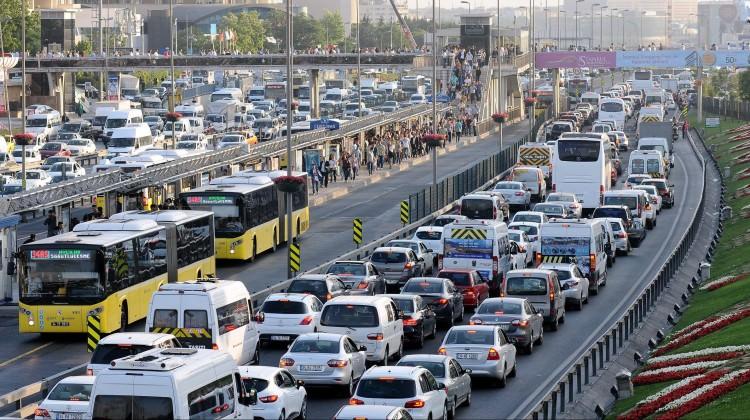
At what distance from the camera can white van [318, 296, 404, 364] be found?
35188 mm

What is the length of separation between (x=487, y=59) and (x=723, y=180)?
4894 cm

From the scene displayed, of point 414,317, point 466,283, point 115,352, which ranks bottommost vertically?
point 466,283

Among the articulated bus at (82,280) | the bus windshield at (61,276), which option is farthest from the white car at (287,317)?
the bus windshield at (61,276)

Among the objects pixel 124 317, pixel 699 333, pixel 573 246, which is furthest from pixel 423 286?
pixel 573 246

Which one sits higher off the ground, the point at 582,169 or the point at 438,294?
the point at 582,169

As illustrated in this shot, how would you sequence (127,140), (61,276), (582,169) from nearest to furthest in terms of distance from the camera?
1. (61,276)
2. (582,169)
3. (127,140)

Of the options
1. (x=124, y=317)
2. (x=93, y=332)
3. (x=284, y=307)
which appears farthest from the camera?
(x=124, y=317)

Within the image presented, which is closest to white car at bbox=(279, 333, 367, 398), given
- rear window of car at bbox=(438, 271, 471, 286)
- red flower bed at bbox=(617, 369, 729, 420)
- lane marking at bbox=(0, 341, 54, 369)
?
red flower bed at bbox=(617, 369, 729, 420)

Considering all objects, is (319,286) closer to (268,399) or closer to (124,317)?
(124,317)

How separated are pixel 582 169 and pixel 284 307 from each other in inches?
1330

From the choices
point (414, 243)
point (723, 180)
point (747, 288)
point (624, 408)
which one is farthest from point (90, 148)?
point (624, 408)

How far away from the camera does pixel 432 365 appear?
30.3 metres

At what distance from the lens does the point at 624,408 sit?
3112 centimetres

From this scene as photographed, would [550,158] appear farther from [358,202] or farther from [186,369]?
[186,369]
